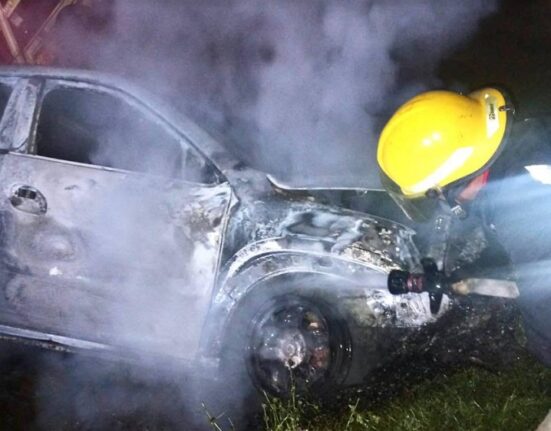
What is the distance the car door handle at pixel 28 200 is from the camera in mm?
3463

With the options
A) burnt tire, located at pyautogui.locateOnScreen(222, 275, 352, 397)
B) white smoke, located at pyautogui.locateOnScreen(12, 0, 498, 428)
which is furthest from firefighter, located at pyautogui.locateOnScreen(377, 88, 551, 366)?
white smoke, located at pyautogui.locateOnScreen(12, 0, 498, 428)

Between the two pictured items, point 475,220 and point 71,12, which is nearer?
point 475,220

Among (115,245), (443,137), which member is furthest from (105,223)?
(443,137)

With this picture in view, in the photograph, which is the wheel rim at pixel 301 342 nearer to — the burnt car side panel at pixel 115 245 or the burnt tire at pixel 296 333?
the burnt tire at pixel 296 333

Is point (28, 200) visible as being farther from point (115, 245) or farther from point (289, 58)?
point (289, 58)

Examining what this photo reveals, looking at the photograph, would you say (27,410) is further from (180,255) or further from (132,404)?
(180,255)

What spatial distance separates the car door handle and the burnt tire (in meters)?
1.25

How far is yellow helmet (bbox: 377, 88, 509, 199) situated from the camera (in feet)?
9.46

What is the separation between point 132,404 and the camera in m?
3.99

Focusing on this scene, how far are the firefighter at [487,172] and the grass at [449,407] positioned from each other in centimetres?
45

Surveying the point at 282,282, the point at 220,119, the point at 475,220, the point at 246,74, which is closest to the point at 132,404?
the point at 282,282

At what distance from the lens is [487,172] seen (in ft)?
9.74

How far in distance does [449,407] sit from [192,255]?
1.67 metres

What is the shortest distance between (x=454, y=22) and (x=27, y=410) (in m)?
5.15
